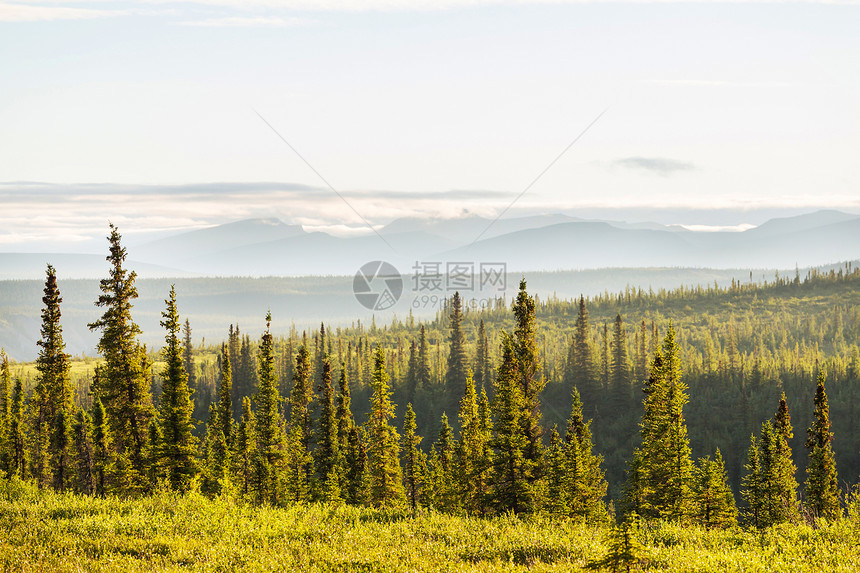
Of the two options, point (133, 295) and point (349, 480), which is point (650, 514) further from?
point (133, 295)

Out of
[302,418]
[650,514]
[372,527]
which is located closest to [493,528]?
[372,527]

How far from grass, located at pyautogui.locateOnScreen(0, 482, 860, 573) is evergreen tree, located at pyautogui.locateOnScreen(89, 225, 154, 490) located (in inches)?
827

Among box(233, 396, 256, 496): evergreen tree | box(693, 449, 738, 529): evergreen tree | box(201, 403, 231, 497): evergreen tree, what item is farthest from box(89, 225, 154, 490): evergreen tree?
box(693, 449, 738, 529): evergreen tree

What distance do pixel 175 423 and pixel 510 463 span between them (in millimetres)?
24992

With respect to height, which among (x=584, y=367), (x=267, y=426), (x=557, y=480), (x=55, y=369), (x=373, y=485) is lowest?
(x=373, y=485)

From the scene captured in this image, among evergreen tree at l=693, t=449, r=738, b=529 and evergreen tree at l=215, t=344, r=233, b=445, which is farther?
evergreen tree at l=215, t=344, r=233, b=445

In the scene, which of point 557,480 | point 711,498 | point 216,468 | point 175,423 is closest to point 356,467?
point 216,468

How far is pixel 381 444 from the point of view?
6278 cm

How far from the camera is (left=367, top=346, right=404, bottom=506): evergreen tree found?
199 feet

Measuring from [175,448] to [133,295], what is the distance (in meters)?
11.7

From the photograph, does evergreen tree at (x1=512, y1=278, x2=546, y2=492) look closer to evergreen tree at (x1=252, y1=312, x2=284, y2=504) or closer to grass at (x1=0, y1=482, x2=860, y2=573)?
grass at (x1=0, y1=482, x2=860, y2=573)

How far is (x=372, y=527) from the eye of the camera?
76.8ft

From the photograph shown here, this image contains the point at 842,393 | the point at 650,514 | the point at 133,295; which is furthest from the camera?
the point at 842,393

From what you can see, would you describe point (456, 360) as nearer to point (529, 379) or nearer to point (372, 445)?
point (372, 445)
